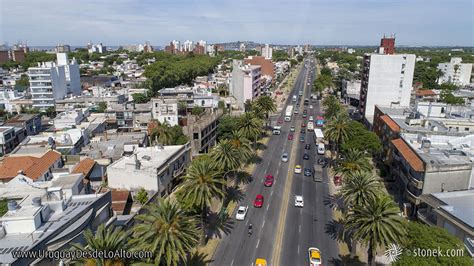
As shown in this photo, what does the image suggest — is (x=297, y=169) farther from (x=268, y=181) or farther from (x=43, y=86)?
(x=43, y=86)

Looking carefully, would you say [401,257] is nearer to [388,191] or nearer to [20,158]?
[388,191]

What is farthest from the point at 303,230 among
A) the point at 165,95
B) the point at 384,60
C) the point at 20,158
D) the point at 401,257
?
the point at 165,95

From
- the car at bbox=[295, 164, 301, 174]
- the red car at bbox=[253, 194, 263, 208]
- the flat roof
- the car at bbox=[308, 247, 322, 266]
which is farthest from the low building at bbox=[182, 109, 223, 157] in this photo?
the flat roof

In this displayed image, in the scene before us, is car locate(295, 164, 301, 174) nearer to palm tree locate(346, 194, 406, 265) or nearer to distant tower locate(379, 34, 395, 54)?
palm tree locate(346, 194, 406, 265)

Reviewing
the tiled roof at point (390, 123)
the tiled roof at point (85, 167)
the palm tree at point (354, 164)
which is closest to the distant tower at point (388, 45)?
the tiled roof at point (390, 123)

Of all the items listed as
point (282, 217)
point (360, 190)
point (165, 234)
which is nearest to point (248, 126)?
point (282, 217)

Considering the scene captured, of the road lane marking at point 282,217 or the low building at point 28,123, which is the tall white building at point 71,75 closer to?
the low building at point 28,123
